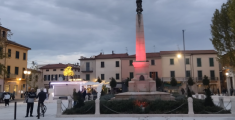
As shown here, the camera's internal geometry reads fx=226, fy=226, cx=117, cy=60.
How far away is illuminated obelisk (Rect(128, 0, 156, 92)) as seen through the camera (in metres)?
17.7

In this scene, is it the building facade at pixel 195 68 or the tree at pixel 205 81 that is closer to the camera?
the tree at pixel 205 81

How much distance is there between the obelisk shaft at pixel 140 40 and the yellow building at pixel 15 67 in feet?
90.5

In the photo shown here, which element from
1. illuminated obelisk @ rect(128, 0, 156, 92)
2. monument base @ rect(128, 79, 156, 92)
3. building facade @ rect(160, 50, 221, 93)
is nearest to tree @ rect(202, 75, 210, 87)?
building facade @ rect(160, 50, 221, 93)

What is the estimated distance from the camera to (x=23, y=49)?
4456 centimetres

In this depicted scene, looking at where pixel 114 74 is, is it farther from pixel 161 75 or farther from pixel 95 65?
pixel 161 75

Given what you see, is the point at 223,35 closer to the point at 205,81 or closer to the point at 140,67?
the point at 140,67

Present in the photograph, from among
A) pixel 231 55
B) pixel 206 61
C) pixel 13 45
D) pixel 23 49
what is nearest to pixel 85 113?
pixel 231 55

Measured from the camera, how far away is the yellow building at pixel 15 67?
129 ft

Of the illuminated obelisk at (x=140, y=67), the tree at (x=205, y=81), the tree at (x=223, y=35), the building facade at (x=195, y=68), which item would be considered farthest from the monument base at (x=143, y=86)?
the building facade at (x=195, y=68)

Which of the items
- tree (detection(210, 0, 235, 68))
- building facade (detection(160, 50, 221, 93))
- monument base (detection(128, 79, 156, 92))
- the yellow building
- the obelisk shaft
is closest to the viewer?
monument base (detection(128, 79, 156, 92))

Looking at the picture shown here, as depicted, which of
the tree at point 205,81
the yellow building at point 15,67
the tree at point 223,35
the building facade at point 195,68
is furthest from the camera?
the building facade at point 195,68

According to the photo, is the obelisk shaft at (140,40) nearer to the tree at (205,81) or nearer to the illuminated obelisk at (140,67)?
the illuminated obelisk at (140,67)

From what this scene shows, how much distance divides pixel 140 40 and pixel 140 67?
223 centimetres

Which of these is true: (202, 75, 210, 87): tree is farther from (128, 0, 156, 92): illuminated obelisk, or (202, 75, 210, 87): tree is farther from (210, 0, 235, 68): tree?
(128, 0, 156, 92): illuminated obelisk
